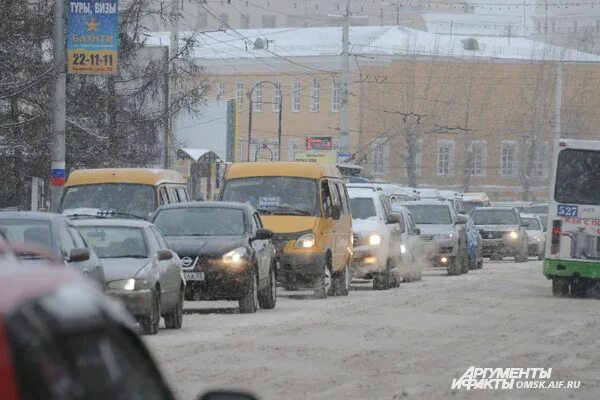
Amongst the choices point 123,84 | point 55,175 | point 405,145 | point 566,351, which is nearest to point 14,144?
point 55,175

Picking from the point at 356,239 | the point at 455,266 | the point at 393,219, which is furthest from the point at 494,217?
the point at 356,239

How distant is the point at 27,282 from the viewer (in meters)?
2.82

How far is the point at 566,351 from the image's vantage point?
15.3 m

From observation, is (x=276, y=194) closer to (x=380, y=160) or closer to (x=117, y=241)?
(x=117, y=241)

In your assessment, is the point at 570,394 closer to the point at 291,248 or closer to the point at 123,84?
the point at 291,248

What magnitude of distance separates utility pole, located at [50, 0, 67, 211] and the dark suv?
25.0m

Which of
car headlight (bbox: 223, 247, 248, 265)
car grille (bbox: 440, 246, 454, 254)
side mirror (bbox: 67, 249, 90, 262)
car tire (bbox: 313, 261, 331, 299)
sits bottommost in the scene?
car grille (bbox: 440, 246, 454, 254)

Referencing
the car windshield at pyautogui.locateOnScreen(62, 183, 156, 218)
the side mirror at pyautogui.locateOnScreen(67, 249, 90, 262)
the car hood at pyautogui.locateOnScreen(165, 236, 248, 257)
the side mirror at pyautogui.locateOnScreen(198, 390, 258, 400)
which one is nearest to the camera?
the side mirror at pyautogui.locateOnScreen(198, 390, 258, 400)

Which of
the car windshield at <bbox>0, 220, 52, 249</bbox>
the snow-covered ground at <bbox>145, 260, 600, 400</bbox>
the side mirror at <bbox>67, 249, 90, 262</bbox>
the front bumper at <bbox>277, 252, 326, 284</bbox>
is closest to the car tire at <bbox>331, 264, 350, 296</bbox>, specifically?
the snow-covered ground at <bbox>145, 260, 600, 400</bbox>

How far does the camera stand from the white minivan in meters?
30.2

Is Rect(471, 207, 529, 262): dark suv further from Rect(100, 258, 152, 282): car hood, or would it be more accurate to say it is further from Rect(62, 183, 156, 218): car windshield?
Rect(100, 258, 152, 282): car hood

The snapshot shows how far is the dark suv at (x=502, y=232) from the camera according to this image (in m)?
52.3

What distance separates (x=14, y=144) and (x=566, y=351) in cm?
1791

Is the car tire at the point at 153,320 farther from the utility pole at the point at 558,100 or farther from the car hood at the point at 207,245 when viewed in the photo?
the utility pole at the point at 558,100
